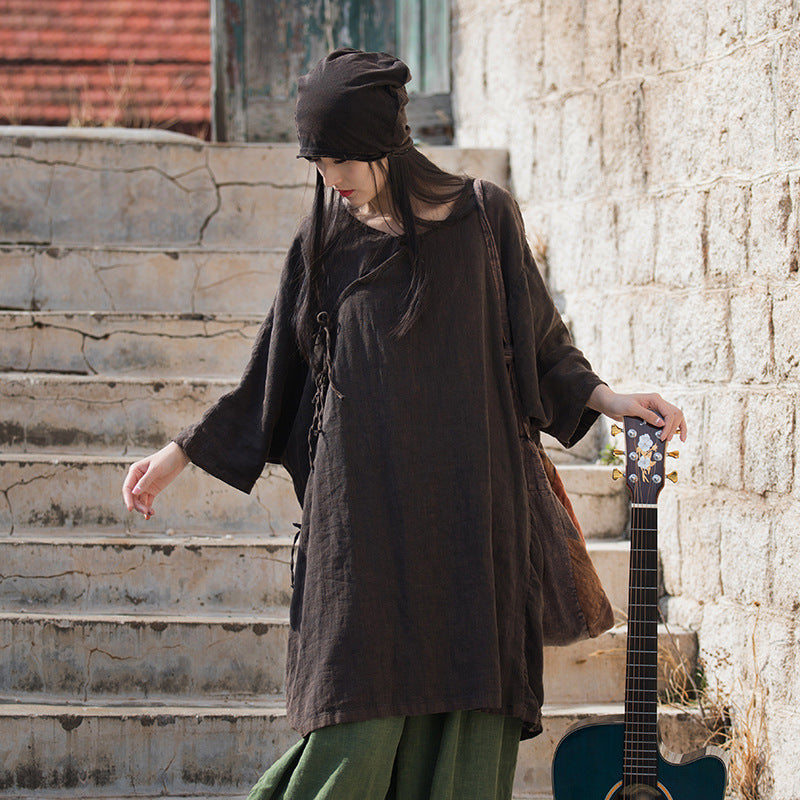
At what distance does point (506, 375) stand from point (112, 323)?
2.43 metres

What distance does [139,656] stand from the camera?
3.15 metres

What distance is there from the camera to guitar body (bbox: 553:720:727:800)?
2.17 meters

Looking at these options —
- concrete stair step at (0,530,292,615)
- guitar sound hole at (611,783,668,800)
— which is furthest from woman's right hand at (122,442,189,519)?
concrete stair step at (0,530,292,615)

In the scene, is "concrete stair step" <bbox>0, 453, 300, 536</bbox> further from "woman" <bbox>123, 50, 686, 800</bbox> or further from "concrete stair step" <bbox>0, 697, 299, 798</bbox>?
"woman" <bbox>123, 50, 686, 800</bbox>

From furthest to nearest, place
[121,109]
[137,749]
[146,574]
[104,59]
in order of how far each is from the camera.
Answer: [104,59], [121,109], [146,574], [137,749]

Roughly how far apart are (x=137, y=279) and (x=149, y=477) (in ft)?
8.10

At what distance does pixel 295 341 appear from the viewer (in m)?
2.09

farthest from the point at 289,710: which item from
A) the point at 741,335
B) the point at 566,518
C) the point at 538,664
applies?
the point at 741,335

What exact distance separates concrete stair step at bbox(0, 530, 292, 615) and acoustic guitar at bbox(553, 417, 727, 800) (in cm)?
135

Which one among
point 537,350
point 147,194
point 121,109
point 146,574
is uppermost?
point 121,109

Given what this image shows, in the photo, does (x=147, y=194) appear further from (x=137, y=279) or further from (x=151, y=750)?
(x=151, y=750)

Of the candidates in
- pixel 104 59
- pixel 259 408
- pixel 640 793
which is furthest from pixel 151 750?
pixel 104 59

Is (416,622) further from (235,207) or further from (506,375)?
(235,207)

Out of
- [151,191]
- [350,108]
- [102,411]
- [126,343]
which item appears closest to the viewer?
[350,108]
